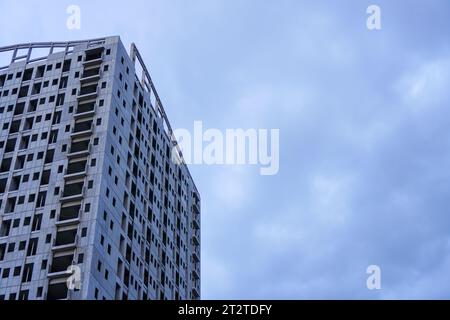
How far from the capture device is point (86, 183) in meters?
55.8

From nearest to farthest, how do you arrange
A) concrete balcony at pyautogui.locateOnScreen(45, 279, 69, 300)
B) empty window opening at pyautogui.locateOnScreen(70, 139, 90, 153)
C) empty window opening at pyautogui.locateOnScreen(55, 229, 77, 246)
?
concrete balcony at pyautogui.locateOnScreen(45, 279, 69, 300) → empty window opening at pyautogui.locateOnScreen(55, 229, 77, 246) → empty window opening at pyautogui.locateOnScreen(70, 139, 90, 153)

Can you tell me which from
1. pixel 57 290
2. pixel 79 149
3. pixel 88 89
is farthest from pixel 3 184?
pixel 57 290

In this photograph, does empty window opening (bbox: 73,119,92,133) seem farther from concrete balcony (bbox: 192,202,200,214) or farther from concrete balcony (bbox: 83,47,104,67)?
concrete balcony (bbox: 192,202,200,214)

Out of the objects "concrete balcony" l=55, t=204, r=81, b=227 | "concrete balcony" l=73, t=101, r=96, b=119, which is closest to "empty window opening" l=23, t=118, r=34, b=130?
"concrete balcony" l=73, t=101, r=96, b=119

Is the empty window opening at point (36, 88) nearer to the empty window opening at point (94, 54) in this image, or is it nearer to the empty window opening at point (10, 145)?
the empty window opening at point (94, 54)

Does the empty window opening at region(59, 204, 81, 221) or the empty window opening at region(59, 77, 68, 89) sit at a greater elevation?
the empty window opening at region(59, 77, 68, 89)

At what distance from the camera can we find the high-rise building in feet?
173

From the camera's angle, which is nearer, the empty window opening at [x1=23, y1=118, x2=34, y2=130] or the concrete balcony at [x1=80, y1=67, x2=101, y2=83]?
the empty window opening at [x1=23, y1=118, x2=34, y2=130]

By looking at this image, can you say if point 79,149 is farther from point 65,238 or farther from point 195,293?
point 195,293

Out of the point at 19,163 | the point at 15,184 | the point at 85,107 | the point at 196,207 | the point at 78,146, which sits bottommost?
the point at 15,184

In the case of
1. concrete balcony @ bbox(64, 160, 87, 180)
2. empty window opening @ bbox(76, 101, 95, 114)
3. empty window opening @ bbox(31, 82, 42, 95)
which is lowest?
concrete balcony @ bbox(64, 160, 87, 180)
